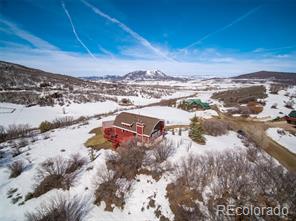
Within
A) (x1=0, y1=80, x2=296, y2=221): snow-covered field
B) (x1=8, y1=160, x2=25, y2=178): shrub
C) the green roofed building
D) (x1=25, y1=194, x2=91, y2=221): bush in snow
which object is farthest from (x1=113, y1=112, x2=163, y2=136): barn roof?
the green roofed building

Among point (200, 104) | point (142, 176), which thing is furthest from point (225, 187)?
point (200, 104)

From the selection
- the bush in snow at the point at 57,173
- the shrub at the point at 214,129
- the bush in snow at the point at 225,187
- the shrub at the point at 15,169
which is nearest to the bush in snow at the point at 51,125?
the shrub at the point at 15,169

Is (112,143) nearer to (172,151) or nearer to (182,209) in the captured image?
(172,151)

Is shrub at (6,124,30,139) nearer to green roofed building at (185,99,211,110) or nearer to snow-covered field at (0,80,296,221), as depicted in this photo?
snow-covered field at (0,80,296,221)

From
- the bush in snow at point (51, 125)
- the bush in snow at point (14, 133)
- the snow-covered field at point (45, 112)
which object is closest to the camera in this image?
the bush in snow at point (14, 133)

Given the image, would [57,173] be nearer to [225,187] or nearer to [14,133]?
[225,187]

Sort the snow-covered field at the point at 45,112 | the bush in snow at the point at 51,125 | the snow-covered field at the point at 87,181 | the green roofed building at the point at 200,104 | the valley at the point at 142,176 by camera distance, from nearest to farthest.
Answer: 1. the valley at the point at 142,176
2. the snow-covered field at the point at 87,181
3. the bush in snow at the point at 51,125
4. the snow-covered field at the point at 45,112
5. the green roofed building at the point at 200,104

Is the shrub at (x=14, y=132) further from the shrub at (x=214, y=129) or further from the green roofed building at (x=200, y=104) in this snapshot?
the green roofed building at (x=200, y=104)

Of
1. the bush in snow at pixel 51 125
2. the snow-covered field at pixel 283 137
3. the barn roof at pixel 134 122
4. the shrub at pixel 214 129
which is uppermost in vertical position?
the barn roof at pixel 134 122
